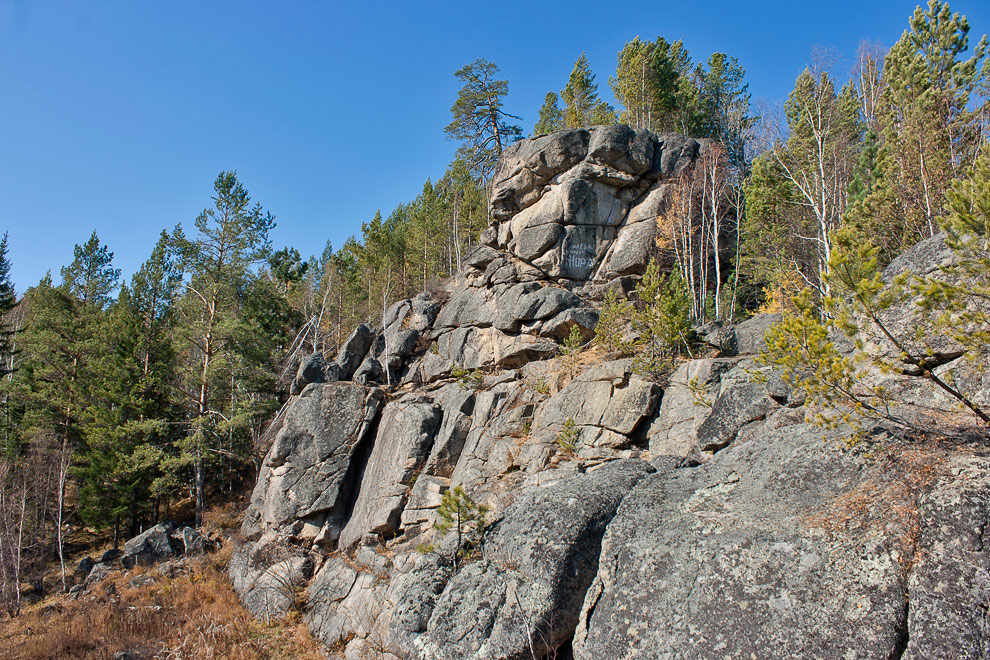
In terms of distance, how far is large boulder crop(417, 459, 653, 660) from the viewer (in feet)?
22.3

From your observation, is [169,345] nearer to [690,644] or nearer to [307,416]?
[307,416]

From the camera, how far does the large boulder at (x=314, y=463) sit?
1717 centimetres

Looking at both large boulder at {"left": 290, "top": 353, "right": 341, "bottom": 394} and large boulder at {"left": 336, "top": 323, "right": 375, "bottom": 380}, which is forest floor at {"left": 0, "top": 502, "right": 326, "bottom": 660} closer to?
large boulder at {"left": 290, "top": 353, "right": 341, "bottom": 394}

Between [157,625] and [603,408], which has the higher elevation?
[603,408]

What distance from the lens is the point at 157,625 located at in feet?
44.6

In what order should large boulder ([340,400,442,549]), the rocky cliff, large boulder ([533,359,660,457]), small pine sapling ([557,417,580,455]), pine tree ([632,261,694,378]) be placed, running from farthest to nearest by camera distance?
large boulder ([340,400,442,549])
pine tree ([632,261,694,378])
small pine sapling ([557,417,580,455])
large boulder ([533,359,660,457])
the rocky cliff

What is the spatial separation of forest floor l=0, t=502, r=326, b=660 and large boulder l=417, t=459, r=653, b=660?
6.41 meters

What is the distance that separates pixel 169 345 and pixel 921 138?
Answer: 3240 cm

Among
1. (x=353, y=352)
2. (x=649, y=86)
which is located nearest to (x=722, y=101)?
(x=649, y=86)

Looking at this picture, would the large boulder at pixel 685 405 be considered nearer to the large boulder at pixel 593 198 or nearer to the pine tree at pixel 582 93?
the large boulder at pixel 593 198

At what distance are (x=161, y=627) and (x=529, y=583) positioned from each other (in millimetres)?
11978

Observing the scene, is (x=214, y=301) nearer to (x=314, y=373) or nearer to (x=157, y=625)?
(x=314, y=373)

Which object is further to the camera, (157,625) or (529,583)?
(157,625)

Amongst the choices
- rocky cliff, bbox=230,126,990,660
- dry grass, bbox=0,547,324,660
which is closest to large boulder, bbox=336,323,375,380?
rocky cliff, bbox=230,126,990,660
